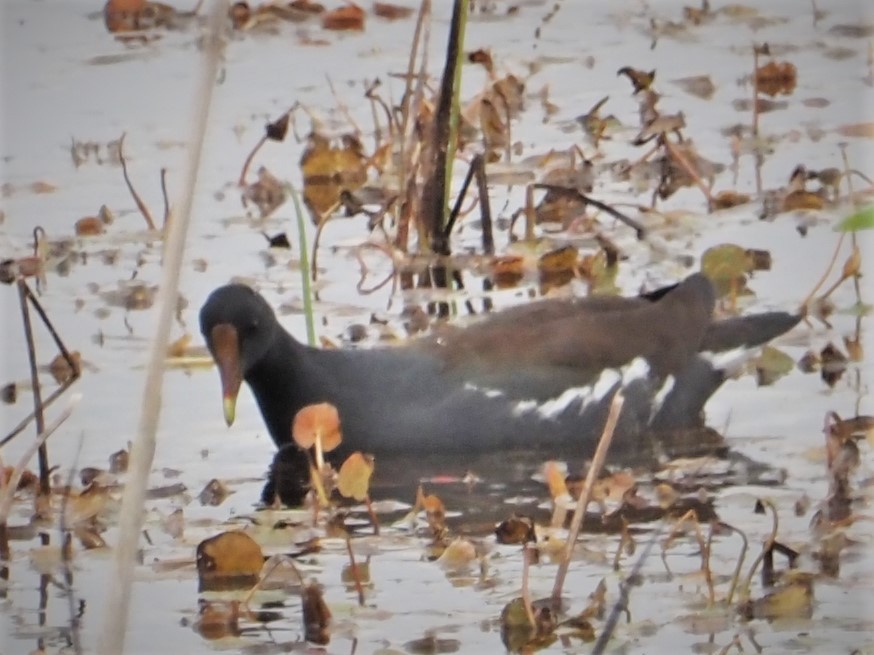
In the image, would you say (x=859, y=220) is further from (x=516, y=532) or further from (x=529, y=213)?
(x=529, y=213)

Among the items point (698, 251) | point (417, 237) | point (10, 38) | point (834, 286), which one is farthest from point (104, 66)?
point (834, 286)

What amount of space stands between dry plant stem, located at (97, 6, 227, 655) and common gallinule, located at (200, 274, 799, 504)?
2246 mm

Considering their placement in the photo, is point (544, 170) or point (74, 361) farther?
point (544, 170)

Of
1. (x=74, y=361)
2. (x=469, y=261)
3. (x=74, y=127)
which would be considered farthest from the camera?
(x=74, y=127)

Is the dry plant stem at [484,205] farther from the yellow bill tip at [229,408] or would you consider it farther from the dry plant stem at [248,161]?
the yellow bill tip at [229,408]

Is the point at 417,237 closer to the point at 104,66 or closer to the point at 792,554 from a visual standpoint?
the point at 104,66

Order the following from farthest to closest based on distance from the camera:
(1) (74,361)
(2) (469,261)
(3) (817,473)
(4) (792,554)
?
(2) (469,261)
(1) (74,361)
(3) (817,473)
(4) (792,554)

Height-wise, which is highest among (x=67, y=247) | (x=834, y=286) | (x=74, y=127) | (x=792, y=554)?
(x=74, y=127)

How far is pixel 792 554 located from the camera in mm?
3268

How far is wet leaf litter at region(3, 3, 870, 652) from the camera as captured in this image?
3.18 meters

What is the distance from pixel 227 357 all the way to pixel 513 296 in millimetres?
1115

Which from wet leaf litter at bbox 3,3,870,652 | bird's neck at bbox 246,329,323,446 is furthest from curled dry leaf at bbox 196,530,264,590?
bird's neck at bbox 246,329,323,446

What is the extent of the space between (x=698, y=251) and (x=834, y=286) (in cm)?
69

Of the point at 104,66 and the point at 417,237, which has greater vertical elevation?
the point at 104,66
